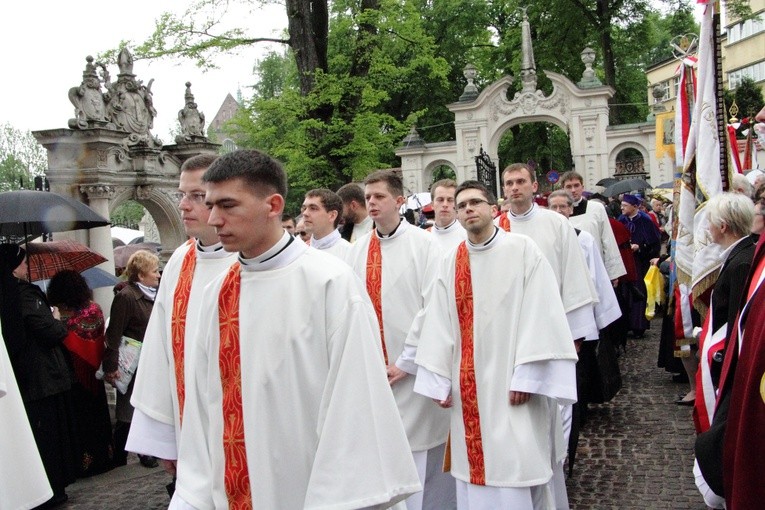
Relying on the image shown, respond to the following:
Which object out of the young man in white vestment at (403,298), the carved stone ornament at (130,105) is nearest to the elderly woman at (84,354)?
the young man in white vestment at (403,298)

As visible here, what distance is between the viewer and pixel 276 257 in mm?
A: 3193

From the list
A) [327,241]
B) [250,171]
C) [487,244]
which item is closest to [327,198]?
[327,241]

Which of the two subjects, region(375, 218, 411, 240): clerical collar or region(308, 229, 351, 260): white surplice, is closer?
region(375, 218, 411, 240): clerical collar

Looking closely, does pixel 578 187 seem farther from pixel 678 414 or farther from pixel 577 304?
pixel 577 304

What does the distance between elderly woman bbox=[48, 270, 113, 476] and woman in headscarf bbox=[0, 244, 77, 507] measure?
0.51m

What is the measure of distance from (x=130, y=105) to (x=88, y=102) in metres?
1.16

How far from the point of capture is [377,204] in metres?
5.95

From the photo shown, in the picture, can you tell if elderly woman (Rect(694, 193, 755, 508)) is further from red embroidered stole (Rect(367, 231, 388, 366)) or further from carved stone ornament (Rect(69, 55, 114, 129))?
carved stone ornament (Rect(69, 55, 114, 129))

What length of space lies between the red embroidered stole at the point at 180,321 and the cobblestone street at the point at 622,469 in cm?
272

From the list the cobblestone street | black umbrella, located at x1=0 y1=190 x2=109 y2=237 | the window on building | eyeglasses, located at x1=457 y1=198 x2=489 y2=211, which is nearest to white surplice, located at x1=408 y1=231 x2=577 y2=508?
eyeglasses, located at x1=457 y1=198 x2=489 y2=211

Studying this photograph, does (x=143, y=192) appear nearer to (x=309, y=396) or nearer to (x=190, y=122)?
(x=190, y=122)

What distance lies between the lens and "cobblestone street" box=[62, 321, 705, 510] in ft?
19.2

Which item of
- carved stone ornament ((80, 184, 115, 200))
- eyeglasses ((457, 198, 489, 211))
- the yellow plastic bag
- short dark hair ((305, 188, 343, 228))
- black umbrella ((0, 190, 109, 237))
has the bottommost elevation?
the yellow plastic bag

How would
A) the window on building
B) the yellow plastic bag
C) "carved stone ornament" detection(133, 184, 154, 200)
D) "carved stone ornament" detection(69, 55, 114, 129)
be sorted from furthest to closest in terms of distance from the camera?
the window on building < "carved stone ornament" detection(133, 184, 154, 200) < "carved stone ornament" detection(69, 55, 114, 129) < the yellow plastic bag
